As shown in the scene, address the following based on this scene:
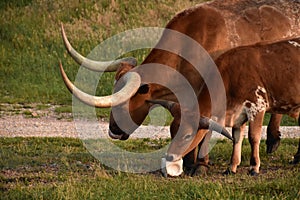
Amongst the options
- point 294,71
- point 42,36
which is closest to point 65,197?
point 294,71

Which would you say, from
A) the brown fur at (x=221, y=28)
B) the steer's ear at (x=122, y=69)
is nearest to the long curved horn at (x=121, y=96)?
the brown fur at (x=221, y=28)

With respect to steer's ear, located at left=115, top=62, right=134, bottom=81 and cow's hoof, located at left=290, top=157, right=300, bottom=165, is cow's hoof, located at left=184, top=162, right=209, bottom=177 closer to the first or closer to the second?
cow's hoof, located at left=290, top=157, right=300, bottom=165

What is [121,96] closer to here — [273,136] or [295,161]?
[295,161]

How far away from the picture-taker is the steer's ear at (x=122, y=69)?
10018 millimetres

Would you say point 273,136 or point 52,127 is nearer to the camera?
point 273,136

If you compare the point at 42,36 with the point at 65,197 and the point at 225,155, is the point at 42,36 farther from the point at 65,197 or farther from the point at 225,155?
the point at 65,197

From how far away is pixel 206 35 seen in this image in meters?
10.0

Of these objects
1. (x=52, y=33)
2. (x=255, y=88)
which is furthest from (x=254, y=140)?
(x=52, y=33)

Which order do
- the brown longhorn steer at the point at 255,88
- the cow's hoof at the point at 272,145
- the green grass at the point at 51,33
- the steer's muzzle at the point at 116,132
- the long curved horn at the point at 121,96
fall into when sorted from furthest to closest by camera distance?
the green grass at the point at 51,33, the cow's hoof at the point at 272,145, the steer's muzzle at the point at 116,132, the brown longhorn steer at the point at 255,88, the long curved horn at the point at 121,96

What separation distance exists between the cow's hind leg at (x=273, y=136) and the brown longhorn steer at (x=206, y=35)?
1.41 m

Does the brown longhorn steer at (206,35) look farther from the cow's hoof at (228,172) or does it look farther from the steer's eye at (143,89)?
the cow's hoof at (228,172)

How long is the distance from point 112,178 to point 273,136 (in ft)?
11.5

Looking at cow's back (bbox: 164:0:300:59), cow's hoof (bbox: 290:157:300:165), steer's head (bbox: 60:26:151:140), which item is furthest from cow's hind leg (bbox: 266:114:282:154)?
steer's head (bbox: 60:26:151:140)

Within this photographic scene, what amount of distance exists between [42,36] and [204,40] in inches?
453
